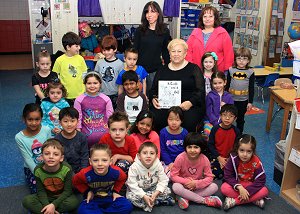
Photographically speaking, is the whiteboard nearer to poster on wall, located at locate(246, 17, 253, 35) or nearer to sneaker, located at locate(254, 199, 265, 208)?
poster on wall, located at locate(246, 17, 253, 35)

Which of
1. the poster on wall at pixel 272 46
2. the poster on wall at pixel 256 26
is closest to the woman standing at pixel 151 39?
the poster on wall at pixel 256 26

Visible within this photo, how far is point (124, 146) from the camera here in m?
3.32

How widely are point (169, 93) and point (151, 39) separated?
888mm

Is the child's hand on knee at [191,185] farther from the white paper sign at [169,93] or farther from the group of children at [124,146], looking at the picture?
the white paper sign at [169,93]

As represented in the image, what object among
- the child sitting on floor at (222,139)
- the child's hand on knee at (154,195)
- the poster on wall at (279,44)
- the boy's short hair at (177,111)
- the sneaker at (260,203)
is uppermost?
the poster on wall at (279,44)

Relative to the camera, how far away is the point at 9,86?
23.8 ft

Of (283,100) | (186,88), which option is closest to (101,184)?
(186,88)

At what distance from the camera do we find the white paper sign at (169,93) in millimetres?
3771

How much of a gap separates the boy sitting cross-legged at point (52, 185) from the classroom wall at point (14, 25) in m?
9.04

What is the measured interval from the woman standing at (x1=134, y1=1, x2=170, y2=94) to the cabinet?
6.08 feet

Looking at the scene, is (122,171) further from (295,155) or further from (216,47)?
(216,47)

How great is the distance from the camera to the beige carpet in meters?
9.44

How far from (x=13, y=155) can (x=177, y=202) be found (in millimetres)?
2109

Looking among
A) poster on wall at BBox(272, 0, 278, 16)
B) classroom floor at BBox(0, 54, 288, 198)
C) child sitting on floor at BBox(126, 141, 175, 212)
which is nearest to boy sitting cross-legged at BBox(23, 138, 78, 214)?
child sitting on floor at BBox(126, 141, 175, 212)
